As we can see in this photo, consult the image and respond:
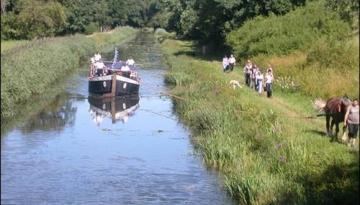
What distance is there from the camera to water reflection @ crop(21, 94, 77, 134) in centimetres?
3378

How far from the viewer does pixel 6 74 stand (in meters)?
34.8

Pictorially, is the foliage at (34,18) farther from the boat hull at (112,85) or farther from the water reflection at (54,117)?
the water reflection at (54,117)

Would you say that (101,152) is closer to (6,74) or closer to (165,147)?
(165,147)

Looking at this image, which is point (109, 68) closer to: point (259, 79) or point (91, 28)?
point (259, 79)

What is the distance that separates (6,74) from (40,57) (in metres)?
13.1

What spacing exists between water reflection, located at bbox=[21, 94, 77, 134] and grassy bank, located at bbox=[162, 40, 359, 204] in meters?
6.38

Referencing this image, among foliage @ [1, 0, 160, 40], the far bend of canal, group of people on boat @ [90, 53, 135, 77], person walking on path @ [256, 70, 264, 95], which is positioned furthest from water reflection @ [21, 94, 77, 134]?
person walking on path @ [256, 70, 264, 95]

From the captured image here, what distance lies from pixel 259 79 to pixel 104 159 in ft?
46.1

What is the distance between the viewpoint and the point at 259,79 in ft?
126

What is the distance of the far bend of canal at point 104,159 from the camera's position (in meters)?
21.8

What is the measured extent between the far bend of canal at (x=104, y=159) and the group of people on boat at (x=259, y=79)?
16.9ft

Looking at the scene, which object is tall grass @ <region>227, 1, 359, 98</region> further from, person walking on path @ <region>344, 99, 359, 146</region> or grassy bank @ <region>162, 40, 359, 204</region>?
person walking on path @ <region>344, 99, 359, 146</region>

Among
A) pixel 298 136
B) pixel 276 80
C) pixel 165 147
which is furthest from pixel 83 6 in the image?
pixel 298 136

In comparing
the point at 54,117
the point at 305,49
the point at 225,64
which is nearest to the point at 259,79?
the point at 54,117
